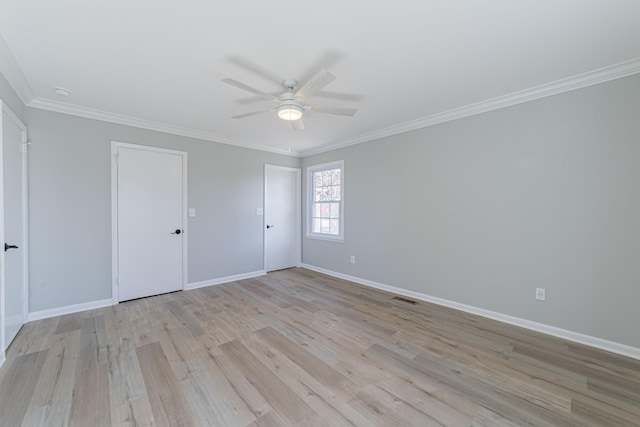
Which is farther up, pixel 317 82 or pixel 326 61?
pixel 326 61

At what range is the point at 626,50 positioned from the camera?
6.69 ft

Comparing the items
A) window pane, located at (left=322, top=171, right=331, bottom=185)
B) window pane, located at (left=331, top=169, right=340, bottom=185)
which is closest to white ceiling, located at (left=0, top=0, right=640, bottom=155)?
window pane, located at (left=331, top=169, right=340, bottom=185)

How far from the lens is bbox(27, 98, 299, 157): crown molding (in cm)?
301

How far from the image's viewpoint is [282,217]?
539 centimetres

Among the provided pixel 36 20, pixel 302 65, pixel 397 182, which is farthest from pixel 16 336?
pixel 397 182

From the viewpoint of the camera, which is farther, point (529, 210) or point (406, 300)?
point (406, 300)

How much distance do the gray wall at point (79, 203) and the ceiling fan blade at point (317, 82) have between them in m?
2.74

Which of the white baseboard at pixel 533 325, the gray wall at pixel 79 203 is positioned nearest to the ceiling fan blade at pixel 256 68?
the gray wall at pixel 79 203

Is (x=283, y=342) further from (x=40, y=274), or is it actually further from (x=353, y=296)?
(x=40, y=274)

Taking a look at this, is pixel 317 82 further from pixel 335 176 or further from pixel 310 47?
pixel 335 176

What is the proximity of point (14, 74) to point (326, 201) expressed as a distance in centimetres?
415

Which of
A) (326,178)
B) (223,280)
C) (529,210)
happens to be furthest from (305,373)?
(326,178)

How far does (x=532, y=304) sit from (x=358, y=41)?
310cm

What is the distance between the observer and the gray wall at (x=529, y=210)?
90.4 inches
